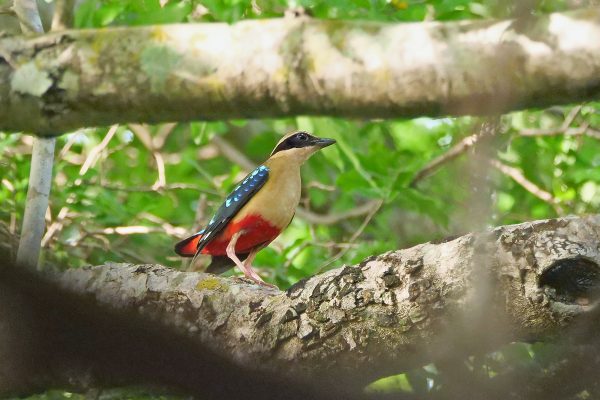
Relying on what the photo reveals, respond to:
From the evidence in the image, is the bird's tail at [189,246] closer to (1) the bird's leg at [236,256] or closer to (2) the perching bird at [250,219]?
(2) the perching bird at [250,219]

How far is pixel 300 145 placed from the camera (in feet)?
24.0

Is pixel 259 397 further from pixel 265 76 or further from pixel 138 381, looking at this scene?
pixel 265 76

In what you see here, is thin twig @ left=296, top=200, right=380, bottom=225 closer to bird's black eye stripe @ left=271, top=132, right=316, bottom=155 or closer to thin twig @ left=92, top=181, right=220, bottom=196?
thin twig @ left=92, top=181, right=220, bottom=196

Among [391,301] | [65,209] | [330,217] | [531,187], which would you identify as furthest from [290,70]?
[330,217]

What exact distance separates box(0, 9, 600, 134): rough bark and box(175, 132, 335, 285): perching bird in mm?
2268

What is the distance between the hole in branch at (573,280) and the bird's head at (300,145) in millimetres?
4139

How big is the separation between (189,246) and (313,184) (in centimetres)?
224

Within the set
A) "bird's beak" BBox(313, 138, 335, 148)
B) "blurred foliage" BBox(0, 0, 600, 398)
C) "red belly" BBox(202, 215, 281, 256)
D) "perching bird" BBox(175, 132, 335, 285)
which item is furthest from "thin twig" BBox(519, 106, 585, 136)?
"red belly" BBox(202, 215, 281, 256)

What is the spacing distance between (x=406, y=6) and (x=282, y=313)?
3432 mm

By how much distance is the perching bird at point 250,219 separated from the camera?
268 inches

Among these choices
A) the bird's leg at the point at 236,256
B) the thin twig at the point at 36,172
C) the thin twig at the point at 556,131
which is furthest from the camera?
the thin twig at the point at 556,131

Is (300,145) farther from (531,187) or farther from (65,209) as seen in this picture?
(531,187)

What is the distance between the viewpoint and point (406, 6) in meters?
6.61

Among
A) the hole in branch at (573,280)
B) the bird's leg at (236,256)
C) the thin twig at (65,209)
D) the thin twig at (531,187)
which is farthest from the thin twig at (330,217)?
the hole in branch at (573,280)
